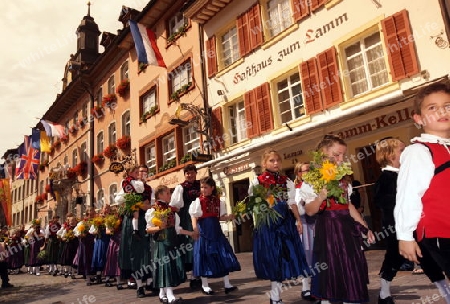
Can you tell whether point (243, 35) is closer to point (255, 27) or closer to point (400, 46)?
point (255, 27)

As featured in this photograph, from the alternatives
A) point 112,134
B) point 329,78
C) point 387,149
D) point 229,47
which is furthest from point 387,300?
point 112,134

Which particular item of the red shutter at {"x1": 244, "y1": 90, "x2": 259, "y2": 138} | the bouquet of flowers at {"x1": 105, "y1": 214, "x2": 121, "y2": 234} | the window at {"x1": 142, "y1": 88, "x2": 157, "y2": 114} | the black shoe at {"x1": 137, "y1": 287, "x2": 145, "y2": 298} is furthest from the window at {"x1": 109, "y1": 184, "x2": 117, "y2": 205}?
the black shoe at {"x1": 137, "y1": 287, "x2": 145, "y2": 298}

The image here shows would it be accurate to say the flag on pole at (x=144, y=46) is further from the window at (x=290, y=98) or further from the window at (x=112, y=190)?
the window at (x=112, y=190)

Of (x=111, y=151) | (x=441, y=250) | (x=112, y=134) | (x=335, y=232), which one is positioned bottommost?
(x=441, y=250)

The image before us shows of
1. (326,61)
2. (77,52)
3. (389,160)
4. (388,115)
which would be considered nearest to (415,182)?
(389,160)

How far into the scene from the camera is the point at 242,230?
46.0ft

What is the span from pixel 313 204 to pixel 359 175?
753cm

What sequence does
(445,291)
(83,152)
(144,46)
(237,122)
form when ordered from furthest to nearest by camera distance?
1. (83,152)
2. (144,46)
3. (237,122)
4. (445,291)

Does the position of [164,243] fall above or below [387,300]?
above

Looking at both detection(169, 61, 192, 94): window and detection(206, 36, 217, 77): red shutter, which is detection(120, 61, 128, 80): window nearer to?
detection(169, 61, 192, 94): window

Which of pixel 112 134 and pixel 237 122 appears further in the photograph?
pixel 112 134

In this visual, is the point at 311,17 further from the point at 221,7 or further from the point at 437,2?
the point at 221,7

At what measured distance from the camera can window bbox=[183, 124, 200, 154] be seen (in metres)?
16.2

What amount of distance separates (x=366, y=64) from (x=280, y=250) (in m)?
7.75
